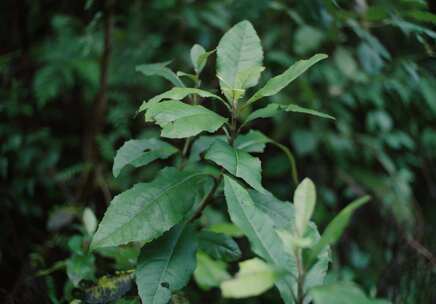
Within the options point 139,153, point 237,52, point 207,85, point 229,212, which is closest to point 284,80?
point 237,52

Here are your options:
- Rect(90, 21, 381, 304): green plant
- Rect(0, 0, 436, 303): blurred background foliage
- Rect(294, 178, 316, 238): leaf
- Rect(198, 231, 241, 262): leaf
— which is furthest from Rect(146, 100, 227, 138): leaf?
Rect(0, 0, 436, 303): blurred background foliage

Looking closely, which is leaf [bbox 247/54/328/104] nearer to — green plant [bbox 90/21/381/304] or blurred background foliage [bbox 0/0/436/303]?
green plant [bbox 90/21/381/304]

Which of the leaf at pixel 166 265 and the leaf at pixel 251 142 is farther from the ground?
the leaf at pixel 251 142

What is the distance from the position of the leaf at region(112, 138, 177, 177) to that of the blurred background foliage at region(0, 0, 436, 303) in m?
0.64

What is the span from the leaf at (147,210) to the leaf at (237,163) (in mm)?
138

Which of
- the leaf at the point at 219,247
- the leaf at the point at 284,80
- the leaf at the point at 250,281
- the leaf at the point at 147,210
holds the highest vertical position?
the leaf at the point at 284,80

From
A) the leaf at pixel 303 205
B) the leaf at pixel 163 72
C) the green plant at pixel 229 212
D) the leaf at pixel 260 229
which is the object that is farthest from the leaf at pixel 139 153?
the leaf at pixel 303 205

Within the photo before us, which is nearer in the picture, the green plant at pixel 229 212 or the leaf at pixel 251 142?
the green plant at pixel 229 212

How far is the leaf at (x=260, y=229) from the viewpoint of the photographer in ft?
2.66

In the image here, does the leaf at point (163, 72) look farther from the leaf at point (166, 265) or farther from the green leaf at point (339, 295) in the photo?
the green leaf at point (339, 295)

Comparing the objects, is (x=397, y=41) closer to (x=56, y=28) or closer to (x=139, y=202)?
(x=56, y=28)

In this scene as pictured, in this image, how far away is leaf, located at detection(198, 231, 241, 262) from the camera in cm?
105

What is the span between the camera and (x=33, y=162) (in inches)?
80.9

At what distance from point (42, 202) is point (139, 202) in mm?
1355
